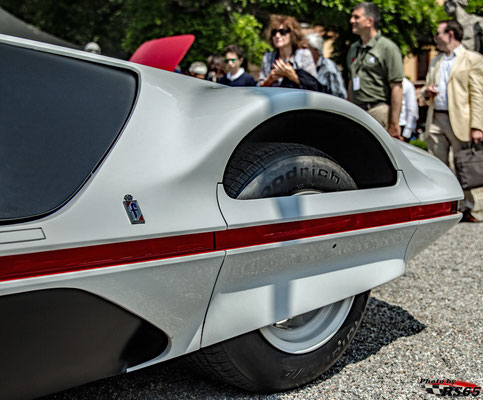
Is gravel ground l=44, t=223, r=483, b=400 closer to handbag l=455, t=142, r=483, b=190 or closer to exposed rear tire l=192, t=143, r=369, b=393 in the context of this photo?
exposed rear tire l=192, t=143, r=369, b=393

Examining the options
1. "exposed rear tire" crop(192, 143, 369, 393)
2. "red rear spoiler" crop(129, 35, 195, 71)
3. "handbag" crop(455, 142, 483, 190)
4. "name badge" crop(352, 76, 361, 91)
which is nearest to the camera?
"exposed rear tire" crop(192, 143, 369, 393)

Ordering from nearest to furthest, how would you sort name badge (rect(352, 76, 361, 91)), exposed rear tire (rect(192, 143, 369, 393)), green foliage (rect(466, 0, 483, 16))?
1. exposed rear tire (rect(192, 143, 369, 393))
2. name badge (rect(352, 76, 361, 91))
3. green foliage (rect(466, 0, 483, 16))

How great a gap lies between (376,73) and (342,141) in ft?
8.64

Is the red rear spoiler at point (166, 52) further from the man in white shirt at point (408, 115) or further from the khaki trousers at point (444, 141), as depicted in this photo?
the man in white shirt at point (408, 115)

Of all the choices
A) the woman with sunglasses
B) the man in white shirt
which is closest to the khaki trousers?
the man in white shirt

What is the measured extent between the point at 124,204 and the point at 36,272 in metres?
0.28

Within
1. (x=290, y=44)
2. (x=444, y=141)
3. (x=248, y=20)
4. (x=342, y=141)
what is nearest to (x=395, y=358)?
(x=342, y=141)

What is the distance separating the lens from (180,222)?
1.56 metres

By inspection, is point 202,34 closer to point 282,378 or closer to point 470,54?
point 470,54

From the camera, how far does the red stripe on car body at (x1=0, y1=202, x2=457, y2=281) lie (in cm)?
133

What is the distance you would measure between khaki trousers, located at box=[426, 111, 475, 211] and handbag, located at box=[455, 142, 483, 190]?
0.36m

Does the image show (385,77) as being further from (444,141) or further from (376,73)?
A: (444,141)

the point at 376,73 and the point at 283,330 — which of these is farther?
the point at 376,73

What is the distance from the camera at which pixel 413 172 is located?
224 cm
